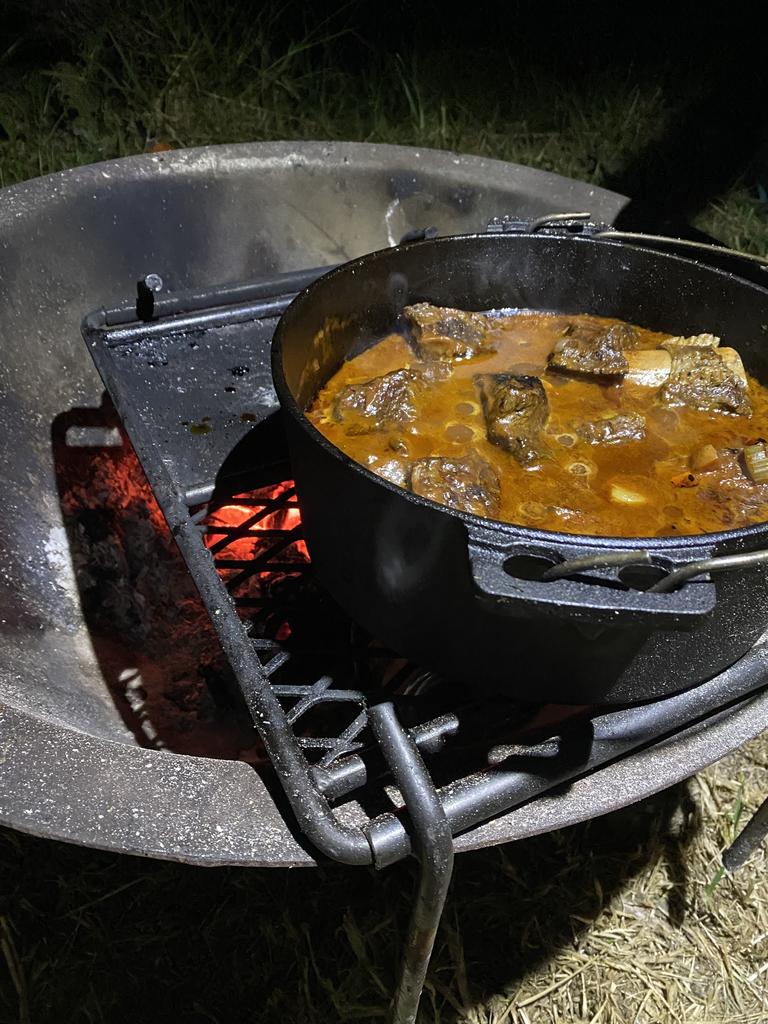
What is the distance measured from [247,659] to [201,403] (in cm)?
95

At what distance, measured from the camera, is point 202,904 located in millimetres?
2287

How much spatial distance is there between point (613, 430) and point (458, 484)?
0.54 metres

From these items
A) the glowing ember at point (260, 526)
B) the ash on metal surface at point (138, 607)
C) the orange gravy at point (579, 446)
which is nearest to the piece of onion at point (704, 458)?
the orange gravy at point (579, 446)

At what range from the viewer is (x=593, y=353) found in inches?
87.9

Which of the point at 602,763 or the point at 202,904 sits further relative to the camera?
the point at 202,904

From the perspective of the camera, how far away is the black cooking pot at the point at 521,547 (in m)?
1.21

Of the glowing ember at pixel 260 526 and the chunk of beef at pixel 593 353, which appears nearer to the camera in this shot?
the chunk of beef at pixel 593 353

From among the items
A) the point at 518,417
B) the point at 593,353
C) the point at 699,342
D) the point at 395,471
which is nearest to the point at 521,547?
the point at 395,471

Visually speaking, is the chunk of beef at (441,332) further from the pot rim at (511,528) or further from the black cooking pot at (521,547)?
the pot rim at (511,528)

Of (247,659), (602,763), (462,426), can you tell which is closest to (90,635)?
(247,659)

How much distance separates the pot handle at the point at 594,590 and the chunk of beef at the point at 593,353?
108 centimetres

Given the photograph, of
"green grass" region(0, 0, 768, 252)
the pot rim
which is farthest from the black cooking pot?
"green grass" region(0, 0, 768, 252)

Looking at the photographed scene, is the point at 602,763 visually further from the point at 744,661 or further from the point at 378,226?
the point at 378,226

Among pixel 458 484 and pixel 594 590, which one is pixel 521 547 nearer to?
pixel 594 590
